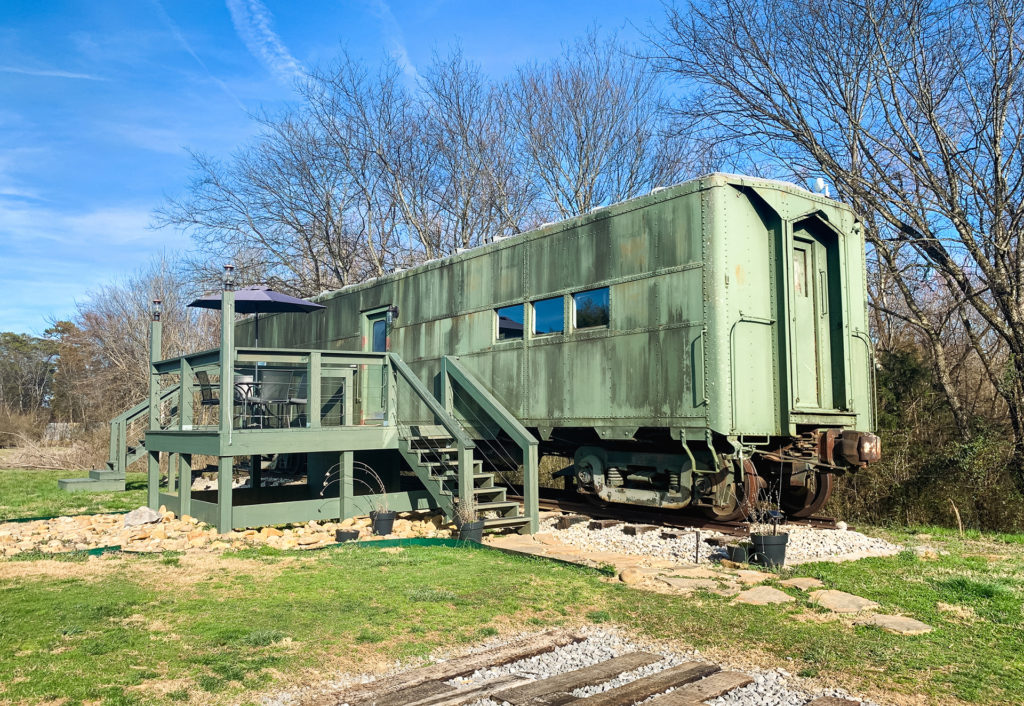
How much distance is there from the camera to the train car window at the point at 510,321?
428 inches

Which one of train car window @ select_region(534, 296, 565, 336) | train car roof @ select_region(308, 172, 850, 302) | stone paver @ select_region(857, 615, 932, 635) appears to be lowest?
stone paver @ select_region(857, 615, 932, 635)

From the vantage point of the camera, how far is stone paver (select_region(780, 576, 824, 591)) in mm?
6191

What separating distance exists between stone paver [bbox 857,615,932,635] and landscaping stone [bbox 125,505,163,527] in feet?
26.9

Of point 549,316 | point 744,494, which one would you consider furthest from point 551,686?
point 549,316

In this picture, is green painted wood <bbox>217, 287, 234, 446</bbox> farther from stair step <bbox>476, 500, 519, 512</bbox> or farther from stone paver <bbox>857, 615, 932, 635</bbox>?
stone paver <bbox>857, 615, 932, 635</bbox>

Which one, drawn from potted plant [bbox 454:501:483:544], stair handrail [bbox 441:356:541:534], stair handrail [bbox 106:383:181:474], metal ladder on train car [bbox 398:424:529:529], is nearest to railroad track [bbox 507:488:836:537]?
stair handrail [bbox 441:356:541:534]

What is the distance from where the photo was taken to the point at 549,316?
1048 centimetres

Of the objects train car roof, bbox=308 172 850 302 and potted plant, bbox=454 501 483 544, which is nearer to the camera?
potted plant, bbox=454 501 483 544

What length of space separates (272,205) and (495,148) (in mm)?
6647

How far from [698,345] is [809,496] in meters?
2.69

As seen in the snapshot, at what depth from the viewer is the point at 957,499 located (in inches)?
397

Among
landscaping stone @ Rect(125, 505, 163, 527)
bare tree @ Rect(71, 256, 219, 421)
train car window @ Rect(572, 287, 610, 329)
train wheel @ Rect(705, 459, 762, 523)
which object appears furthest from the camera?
bare tree @ Rect(71, 256, 219, 421)

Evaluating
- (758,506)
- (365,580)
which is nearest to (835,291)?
(758,506)

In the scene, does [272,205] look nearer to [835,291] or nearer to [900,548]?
[835,291]
